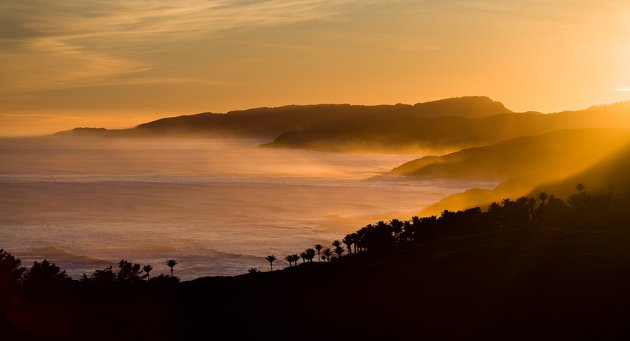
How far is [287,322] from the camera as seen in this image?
90812 millimetres

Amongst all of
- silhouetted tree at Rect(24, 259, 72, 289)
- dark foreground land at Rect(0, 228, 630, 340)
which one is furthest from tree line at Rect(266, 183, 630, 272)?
silhouetted tree at Rect(24, 259, 72, 289)

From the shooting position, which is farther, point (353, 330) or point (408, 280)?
point (408, 280)

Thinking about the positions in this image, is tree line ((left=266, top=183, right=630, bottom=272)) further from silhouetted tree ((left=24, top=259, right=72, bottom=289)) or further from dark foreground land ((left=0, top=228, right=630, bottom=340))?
silhouetted tree ((left=24, top=259, right=72, bottom=289))

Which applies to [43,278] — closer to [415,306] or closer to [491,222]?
[415,306]

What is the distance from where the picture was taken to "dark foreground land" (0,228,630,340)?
8369 cm

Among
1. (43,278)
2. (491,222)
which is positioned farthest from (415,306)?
(491,222)

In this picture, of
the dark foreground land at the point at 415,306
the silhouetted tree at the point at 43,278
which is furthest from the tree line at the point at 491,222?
the silhouetted tree at the point at 43,278

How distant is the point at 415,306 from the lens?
302 ft

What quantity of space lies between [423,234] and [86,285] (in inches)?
2509

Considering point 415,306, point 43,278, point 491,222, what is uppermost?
point 491,222

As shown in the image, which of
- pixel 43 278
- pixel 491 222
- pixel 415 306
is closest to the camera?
pixel 415 306

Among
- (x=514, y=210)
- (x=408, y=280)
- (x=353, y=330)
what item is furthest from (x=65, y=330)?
(x=514, y=210)

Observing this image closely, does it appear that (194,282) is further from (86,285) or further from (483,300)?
(483,300)

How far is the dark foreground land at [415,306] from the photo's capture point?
275ft
